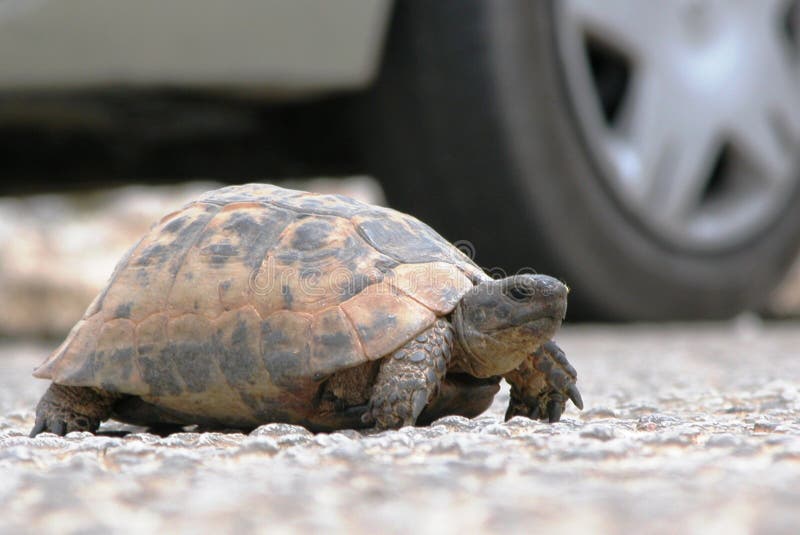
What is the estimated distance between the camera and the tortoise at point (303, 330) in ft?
6.84

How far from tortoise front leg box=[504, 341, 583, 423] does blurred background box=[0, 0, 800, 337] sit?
66.6 inches

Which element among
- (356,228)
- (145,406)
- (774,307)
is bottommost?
(774,307)

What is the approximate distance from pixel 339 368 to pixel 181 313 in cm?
34

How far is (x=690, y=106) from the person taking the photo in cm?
448

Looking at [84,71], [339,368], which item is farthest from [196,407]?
[84,71]

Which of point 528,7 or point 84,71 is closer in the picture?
point 84,71

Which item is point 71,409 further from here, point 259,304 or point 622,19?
point 622,19

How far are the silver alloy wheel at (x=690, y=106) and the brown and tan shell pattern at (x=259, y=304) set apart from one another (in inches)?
78.5

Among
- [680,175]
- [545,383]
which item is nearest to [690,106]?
[680,175]

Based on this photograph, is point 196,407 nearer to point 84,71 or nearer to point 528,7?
point 84,71

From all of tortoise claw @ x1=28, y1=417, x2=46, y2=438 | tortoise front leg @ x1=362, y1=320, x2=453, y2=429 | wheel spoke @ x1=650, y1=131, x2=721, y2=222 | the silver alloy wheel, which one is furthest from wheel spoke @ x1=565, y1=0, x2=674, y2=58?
tortoise claw @ x1=28, y1=417, x2=46, y2=438

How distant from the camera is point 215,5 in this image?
11.8 ft

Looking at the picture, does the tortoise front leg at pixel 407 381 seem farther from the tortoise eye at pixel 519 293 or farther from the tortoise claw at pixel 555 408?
the tortoise claw at pixel 555 408

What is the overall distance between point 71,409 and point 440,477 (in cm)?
109
